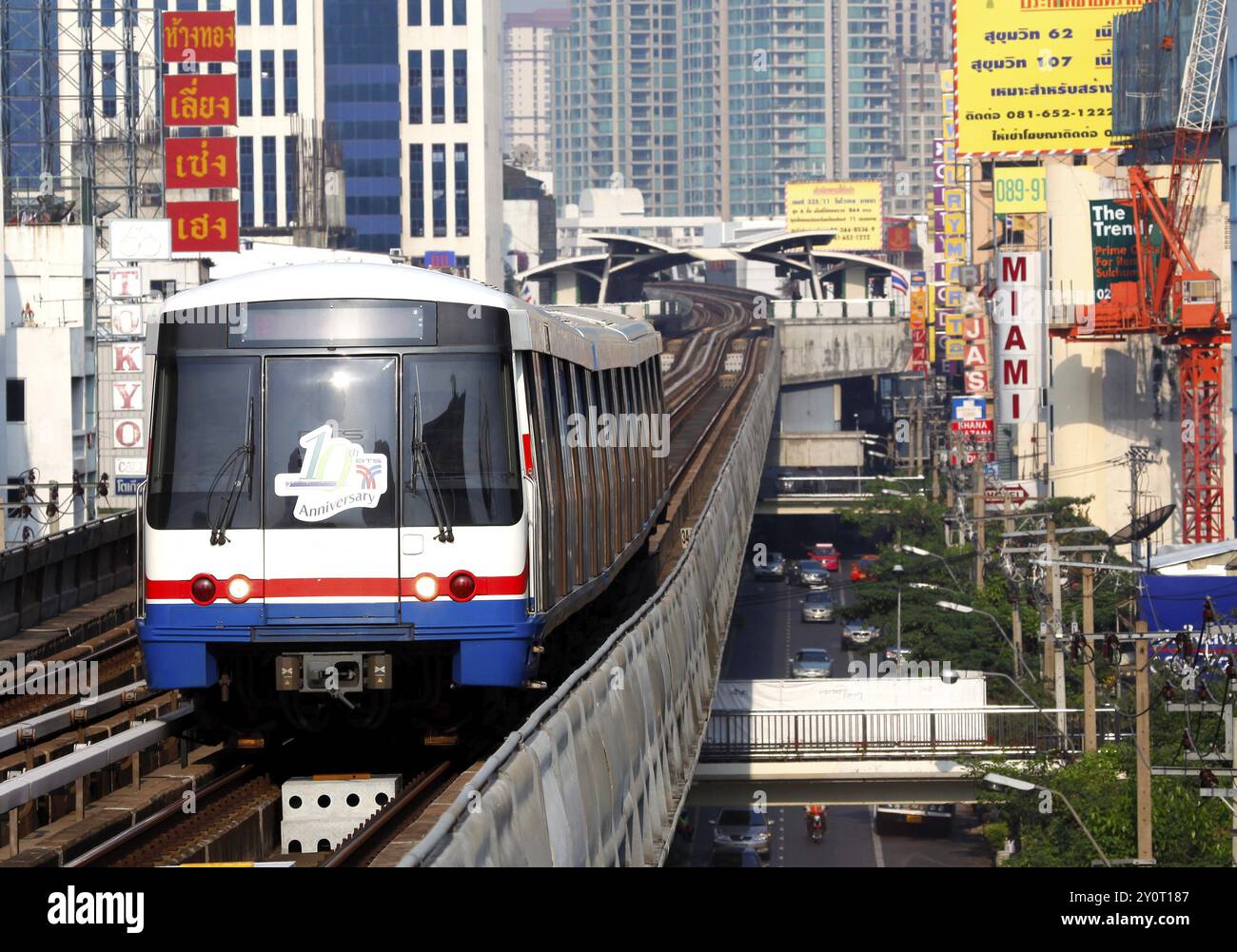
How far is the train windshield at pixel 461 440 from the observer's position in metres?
11.6

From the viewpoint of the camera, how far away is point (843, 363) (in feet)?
326

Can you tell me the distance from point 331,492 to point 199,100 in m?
34.2

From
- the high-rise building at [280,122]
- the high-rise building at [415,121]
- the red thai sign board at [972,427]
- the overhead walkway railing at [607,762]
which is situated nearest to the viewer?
the overhead walkway railing at [607,762]

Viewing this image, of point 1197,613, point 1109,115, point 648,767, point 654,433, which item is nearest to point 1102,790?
point 654,433

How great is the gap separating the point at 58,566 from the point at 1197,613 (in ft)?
82.0

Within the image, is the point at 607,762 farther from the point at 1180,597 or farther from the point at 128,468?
the point at 1180,597

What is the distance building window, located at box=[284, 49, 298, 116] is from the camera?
110 metres

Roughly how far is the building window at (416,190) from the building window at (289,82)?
7283 millimetres

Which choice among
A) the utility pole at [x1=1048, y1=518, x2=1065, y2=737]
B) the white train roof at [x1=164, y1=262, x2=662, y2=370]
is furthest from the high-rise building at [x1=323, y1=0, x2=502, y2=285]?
the white train roof at [x1=164, y1=262, x2=662, y2=370]

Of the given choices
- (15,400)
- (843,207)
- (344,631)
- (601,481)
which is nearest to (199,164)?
(15,400)

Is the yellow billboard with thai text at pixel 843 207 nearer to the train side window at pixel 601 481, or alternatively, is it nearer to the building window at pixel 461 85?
the building window at pixel 461 85

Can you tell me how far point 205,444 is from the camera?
11.6m

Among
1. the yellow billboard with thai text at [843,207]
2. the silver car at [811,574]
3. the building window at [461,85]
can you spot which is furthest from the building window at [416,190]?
the yellow billboard with thai text at [843,207]

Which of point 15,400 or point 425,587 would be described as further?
point 15,400
